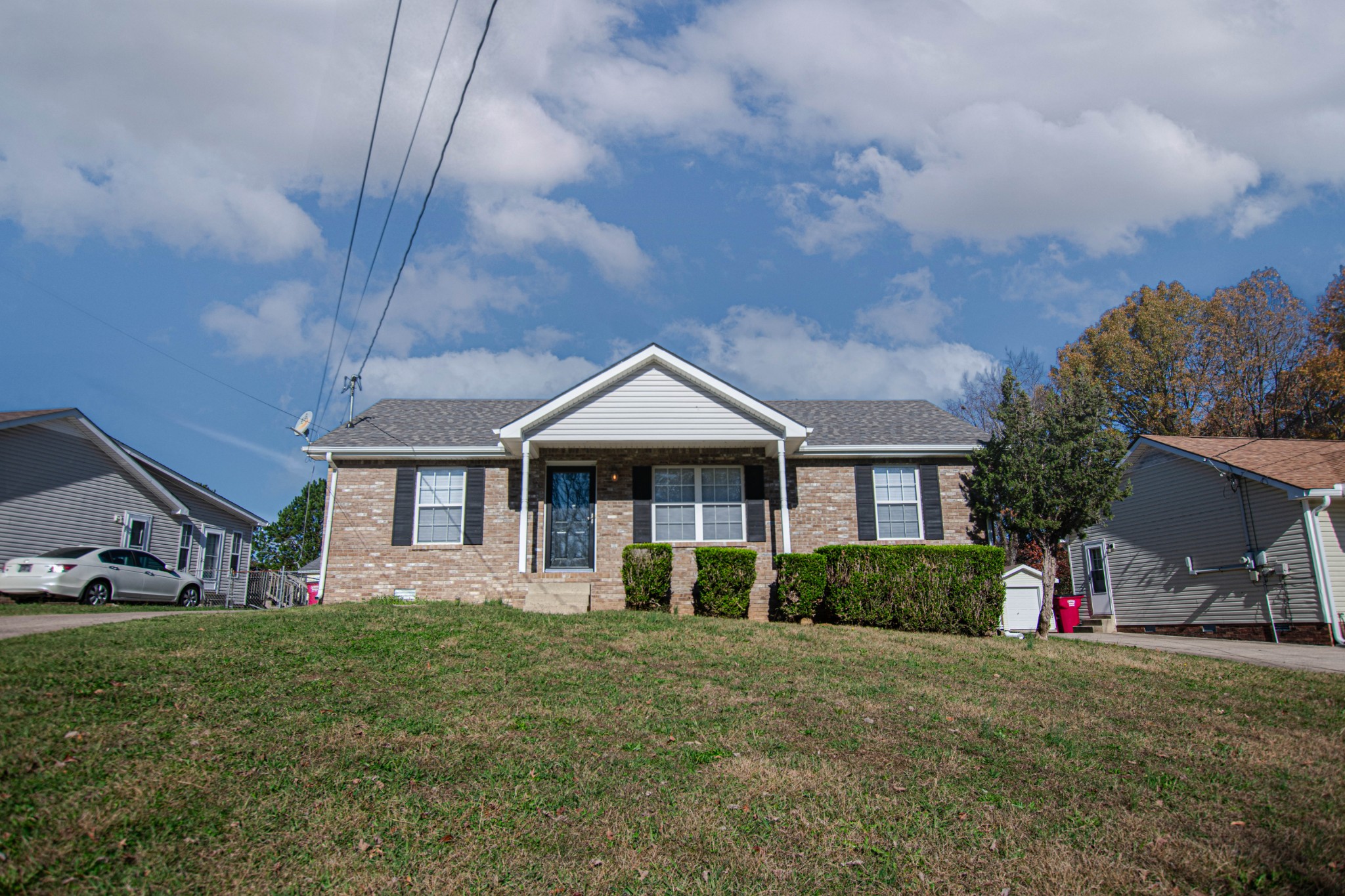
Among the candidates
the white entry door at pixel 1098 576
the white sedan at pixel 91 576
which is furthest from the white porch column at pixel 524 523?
the white entry door at pixel 1098 576

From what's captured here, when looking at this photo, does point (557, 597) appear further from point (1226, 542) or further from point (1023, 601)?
point (1226, 542)

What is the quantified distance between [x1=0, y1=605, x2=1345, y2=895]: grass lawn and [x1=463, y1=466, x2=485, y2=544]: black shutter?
718 cm

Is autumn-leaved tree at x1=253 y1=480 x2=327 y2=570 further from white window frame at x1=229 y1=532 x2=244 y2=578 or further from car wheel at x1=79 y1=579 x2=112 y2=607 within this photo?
car wheel at x1=79 y1=579 x2=112 y2=607

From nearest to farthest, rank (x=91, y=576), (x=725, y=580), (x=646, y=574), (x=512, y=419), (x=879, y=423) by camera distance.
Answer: (x=725, y=580)
(x=646, y=574)
(x=91, y=576)
(x=512, y=419)
(x=879, y=423)

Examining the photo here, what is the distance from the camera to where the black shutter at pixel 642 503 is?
1556cm

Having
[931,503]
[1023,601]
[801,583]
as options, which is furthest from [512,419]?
[1023,601]

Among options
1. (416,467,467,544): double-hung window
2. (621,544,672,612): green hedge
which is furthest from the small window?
(621,544,672,612): green hedge

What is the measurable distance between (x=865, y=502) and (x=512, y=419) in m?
7.76

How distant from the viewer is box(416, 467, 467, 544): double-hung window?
15.6 metres

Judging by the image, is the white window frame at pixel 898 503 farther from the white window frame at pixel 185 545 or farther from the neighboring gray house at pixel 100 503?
the white window frame at pixel 185 545

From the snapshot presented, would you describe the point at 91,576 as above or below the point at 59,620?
above

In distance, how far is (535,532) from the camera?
15.5m

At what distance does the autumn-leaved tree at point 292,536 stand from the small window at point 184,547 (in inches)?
1300

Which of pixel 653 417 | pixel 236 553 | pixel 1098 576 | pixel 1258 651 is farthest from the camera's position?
pixel 236 553
